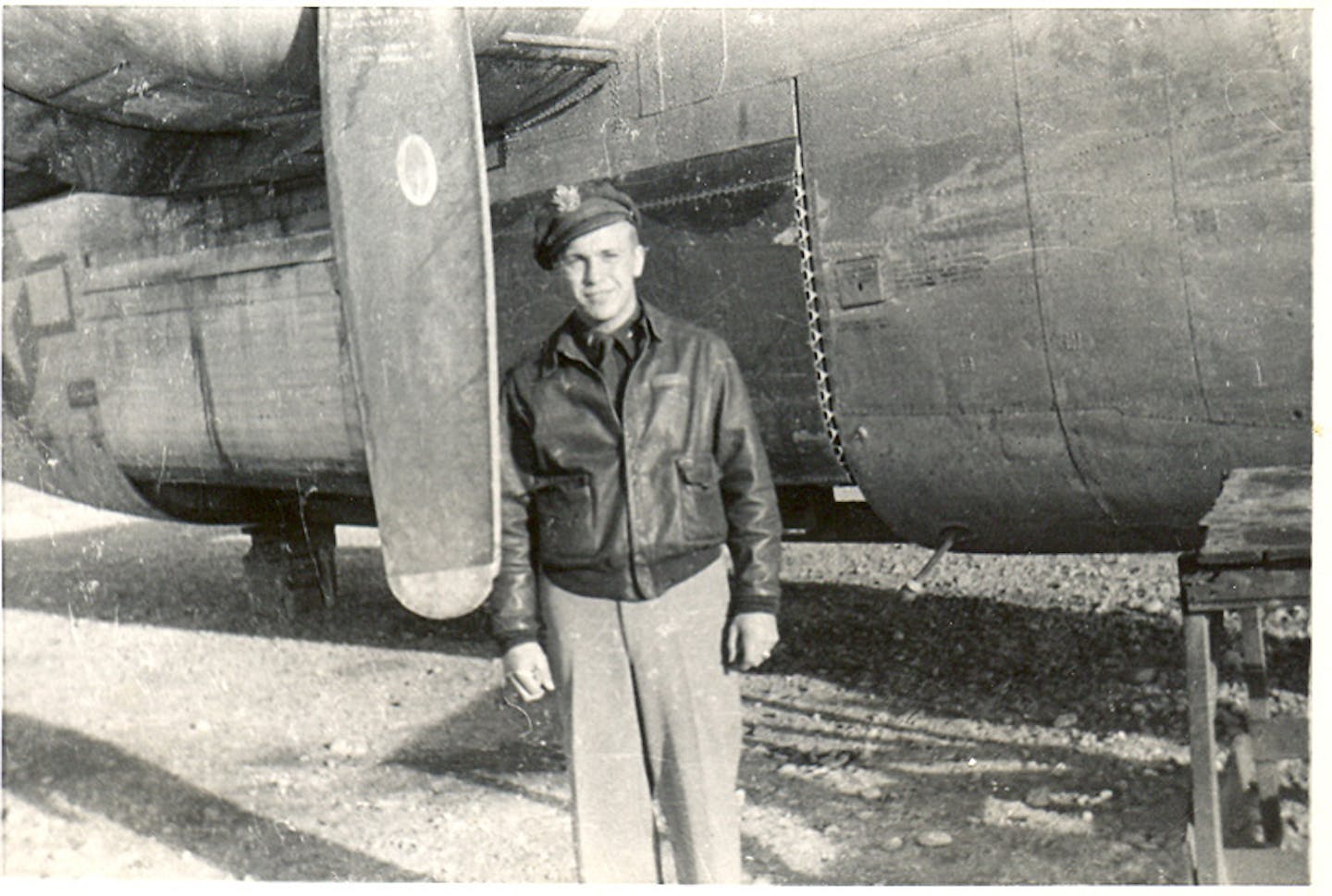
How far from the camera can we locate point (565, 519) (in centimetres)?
216

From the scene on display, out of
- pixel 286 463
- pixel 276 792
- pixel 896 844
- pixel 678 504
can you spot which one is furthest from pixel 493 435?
pixel 286 463

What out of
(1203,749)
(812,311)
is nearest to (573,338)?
(812,311)

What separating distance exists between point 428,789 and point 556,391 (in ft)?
6.17

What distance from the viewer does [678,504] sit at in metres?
2.13

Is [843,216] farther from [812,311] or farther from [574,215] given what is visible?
[574,215]

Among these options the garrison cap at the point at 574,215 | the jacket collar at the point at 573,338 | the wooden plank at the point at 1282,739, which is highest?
the garrison cap at the point at 574,215

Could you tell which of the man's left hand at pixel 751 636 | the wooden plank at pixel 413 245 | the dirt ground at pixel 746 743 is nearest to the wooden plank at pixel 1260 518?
the man's left hand at pixel 751 636


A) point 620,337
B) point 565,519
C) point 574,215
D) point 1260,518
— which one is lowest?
point 1260,518

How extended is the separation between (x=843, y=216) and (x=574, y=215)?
3.39 feet

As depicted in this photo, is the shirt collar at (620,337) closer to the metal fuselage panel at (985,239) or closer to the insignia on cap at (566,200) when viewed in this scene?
the insignia on cap at (566,200)

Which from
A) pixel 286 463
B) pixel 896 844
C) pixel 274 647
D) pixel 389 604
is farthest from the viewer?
pixel 389 604

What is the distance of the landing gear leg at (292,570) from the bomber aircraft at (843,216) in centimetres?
243

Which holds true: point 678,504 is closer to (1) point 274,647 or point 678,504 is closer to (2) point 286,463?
(2) point 286,463

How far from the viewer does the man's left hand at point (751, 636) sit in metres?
2.10
